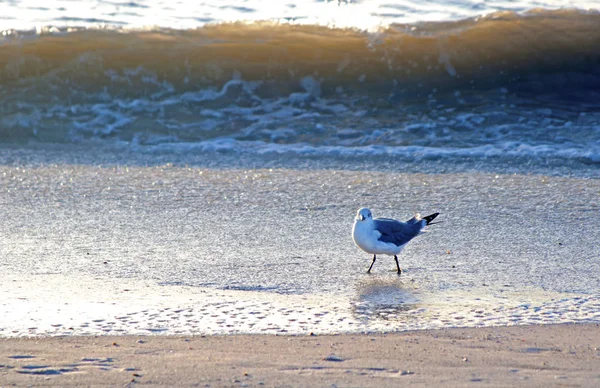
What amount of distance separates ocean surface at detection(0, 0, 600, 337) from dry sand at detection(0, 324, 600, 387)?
172mm

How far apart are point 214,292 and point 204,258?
2.47 feet

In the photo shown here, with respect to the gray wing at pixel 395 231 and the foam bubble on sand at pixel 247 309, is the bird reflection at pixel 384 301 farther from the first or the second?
the gray wing at pixel 395 231

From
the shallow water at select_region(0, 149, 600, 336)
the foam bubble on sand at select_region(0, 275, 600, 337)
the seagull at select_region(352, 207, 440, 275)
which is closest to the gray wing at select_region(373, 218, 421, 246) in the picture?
the seagull at select_region(352, 207, 440, 275)

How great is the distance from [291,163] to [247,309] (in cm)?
449

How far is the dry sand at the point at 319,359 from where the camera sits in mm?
2785

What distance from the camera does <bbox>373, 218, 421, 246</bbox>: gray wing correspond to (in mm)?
4609

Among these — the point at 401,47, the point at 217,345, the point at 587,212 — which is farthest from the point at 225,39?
the point at 217,345

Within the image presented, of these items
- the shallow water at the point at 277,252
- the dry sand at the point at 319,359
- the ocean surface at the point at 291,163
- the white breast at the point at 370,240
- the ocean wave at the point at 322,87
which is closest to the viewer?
the dry sand at the point at 319,359

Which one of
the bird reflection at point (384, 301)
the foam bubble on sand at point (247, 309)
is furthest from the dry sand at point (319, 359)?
the bird reflection at point (384, 301)

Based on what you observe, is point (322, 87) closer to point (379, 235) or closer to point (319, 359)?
point (379, 235)

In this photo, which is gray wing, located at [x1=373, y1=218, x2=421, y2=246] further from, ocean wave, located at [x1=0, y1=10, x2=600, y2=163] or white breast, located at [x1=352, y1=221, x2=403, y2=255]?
ocean wave, located at [x1=0, y1=10, x2=600, y2=163]

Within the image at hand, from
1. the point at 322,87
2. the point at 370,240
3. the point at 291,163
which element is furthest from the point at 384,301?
the point at 322,87

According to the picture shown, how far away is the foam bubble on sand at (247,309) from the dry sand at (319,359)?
0.13m

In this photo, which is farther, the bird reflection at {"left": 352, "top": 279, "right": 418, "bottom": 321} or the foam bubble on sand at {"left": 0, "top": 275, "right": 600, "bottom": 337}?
the bird reflection at {"left": 352, "top": 279, "right": 418, "bottom": 321}
